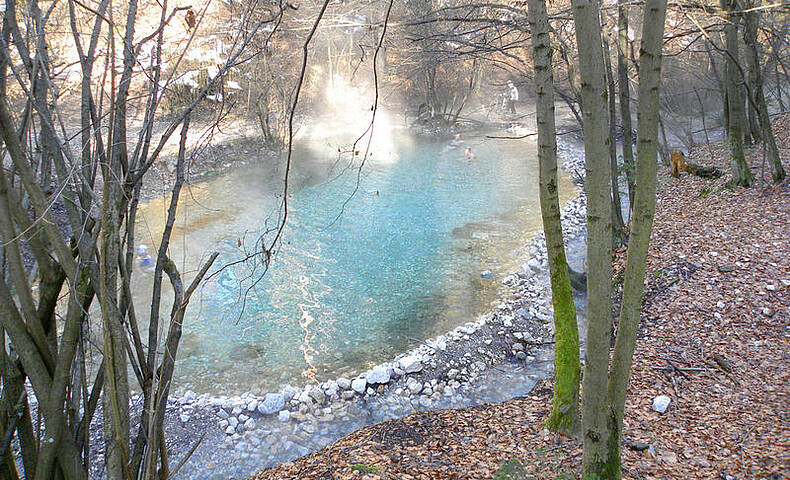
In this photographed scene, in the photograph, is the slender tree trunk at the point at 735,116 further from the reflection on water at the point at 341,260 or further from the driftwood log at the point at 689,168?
the reflection on water at the point at 341,260

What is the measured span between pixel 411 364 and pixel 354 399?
84 centimetres

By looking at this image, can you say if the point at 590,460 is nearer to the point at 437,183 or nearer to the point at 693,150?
the point at 437,183

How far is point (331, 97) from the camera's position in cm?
2206

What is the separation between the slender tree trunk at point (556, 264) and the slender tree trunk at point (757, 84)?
560cm

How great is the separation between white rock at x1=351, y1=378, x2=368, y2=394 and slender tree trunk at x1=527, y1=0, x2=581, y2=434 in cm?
250

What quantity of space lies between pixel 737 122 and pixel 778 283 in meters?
3.72

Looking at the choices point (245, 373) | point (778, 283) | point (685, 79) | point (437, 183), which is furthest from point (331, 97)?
point (778, 283)

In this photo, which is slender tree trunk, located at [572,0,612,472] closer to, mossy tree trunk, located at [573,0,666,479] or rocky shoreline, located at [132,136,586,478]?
mossy tree trunk, located at [573,0,666,479]

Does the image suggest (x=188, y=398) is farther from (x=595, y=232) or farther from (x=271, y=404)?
(x=595, y=232)

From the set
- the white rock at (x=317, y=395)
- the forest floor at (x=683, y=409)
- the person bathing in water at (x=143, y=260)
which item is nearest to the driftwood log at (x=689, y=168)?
the forest floor at (x=683, y=409)

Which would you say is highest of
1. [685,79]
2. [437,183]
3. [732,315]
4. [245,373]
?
[685,79]

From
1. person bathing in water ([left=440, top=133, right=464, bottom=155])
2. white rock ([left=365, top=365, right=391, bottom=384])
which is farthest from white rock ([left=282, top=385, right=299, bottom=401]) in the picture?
person bathing in water ([left=440, top=133, right=464, bottom=155])

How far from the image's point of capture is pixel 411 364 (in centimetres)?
663

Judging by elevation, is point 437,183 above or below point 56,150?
below
